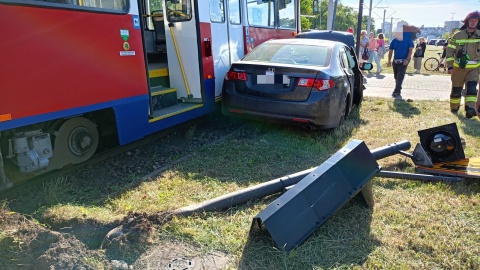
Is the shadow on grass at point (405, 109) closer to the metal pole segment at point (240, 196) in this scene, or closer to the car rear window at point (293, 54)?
the car rear window at point (293, 54)

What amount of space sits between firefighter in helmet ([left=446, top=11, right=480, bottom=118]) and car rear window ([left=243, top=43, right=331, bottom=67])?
330 centimetres

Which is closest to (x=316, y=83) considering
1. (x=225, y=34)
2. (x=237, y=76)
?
(x=237, y=76)

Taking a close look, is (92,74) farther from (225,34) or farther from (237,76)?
(225,34)

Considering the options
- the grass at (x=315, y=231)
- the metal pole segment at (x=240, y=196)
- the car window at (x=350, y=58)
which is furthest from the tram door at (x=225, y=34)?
the metal pole segment at (x=240, y=196)

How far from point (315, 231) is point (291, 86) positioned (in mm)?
2738

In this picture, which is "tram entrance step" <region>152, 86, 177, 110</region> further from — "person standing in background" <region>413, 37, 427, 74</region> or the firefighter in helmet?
"person standing in background" <region>413, 37, 427, 74</region>

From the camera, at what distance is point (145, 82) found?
14.8ft

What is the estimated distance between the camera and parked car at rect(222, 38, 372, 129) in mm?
5098

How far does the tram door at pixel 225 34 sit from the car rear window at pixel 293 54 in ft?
1.97

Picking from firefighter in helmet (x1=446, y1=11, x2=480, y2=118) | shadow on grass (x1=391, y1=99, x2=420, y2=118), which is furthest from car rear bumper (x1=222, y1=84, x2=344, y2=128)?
firefighter in helmet (x1=446, y1=11, x2=480, y2=118)

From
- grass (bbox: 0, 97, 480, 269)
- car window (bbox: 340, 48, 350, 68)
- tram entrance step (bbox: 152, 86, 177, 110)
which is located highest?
car window (bbox: 340, 48, 350, 68)

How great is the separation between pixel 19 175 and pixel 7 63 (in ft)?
4.41

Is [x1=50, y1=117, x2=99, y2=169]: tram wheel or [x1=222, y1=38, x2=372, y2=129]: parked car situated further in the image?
[x1=222, y1=38, x2=372, y2=129]: parked car

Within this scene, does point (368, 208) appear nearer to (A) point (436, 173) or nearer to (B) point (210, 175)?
(A) point (436, 173)
